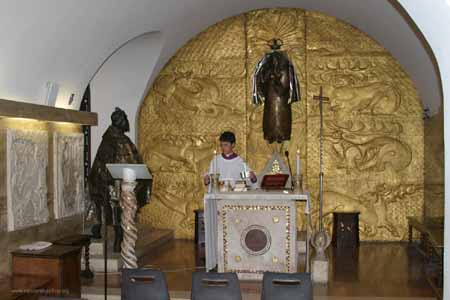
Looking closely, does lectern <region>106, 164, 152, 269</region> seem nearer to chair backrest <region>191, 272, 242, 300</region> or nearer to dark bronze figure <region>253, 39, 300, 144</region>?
chair backrest <region>191, 272, 242, 300</region>

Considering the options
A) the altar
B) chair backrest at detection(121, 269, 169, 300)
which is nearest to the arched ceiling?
the altar

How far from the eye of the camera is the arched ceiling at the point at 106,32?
623 centimetres

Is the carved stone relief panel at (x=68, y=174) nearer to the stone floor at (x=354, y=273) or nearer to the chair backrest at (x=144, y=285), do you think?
the stone floor at (x=354, y=273)

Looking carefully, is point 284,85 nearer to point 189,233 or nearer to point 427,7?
point 189,233

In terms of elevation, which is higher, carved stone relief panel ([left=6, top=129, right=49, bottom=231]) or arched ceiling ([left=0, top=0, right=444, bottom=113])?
arched ceiling ([left=0, top=0, right=444, bottom=113])

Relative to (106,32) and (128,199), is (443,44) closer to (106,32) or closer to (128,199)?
(128,199)

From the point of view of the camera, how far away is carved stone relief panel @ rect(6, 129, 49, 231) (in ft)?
21.2

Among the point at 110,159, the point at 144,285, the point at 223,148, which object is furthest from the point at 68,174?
the point at 144,285

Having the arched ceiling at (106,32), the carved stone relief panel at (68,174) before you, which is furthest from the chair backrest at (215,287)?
the carved stone relief panel at (68,174)

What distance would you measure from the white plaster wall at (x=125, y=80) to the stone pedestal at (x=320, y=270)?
15.5ft

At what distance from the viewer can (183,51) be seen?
418 inches

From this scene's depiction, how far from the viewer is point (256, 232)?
6.80 meters

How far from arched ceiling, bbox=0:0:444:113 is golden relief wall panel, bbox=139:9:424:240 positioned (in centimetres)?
37

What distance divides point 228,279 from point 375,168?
6356 millimetres
